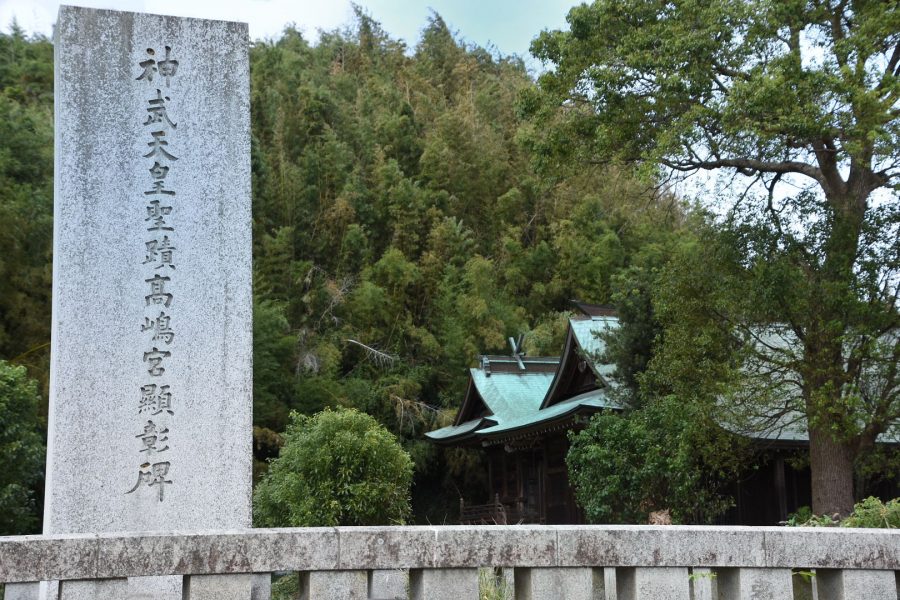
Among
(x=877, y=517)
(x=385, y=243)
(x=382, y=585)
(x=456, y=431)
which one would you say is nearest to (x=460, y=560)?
(x=382, y=585)

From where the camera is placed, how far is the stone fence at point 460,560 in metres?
2.89

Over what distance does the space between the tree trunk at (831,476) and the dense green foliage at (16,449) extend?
12.7 metres

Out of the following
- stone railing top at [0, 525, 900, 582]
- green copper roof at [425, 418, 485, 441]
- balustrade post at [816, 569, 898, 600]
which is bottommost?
balustrade post at [816, 569, 898, 600]

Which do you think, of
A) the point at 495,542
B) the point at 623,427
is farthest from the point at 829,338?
the point at 495,542

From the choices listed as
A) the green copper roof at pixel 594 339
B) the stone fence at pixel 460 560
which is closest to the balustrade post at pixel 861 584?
the stone fence at pixel 460 560

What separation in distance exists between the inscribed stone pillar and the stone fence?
2.75 meters

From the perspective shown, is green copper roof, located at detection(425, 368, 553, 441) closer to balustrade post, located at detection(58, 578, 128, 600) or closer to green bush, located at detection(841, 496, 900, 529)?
green bush, located at detection(841, 496, 900, 529)

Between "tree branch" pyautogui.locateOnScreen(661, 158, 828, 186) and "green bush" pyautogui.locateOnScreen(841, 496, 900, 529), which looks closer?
"green bush" pyautogui.locateOnScreen(841, 496, 900, 529)

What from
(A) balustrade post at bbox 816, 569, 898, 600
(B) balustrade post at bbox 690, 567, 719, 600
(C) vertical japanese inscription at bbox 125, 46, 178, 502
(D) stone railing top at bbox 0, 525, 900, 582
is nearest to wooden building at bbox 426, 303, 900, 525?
(C) vertical japanese inscription at bbox 125, 46, 178, 502

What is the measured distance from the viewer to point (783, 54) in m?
11.2

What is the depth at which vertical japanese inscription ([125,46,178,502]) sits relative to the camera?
18.7ft

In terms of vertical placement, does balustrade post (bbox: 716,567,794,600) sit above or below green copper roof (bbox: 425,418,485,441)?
below

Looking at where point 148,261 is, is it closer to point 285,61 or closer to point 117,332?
point 117,332

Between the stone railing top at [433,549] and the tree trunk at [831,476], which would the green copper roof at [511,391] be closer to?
the tree trunk at [831,476]
